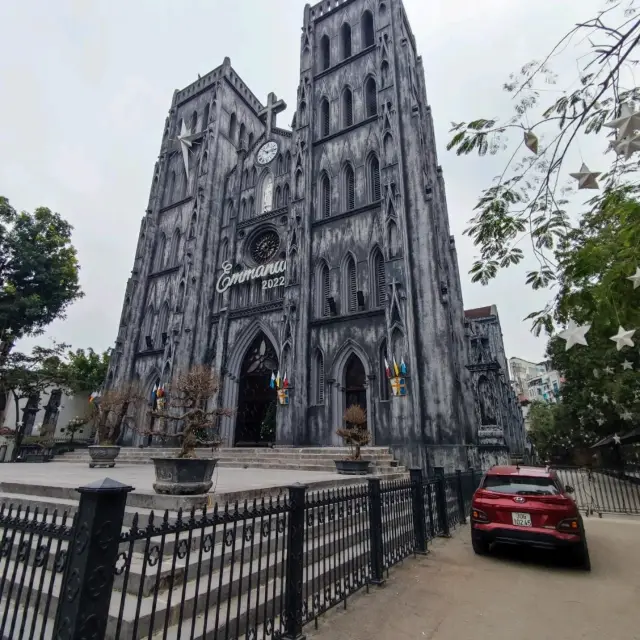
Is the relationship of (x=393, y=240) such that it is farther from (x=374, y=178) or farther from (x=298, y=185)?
(x=298, y=185)

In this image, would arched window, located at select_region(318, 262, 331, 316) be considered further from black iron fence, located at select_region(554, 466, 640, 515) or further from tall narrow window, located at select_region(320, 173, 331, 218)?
black iron fence, located at select_region(554, 466, 640, 515)

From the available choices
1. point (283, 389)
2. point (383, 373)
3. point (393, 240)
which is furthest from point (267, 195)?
point (383, 373)

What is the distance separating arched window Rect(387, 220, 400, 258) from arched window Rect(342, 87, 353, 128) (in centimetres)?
830

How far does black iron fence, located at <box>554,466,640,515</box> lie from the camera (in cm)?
1231

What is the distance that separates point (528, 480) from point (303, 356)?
39.5ft

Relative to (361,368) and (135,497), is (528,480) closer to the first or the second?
(135,497)

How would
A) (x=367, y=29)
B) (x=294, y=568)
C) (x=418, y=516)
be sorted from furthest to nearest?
(x=367, y=29)
(x=418, y=516)
(x=294, y=568)

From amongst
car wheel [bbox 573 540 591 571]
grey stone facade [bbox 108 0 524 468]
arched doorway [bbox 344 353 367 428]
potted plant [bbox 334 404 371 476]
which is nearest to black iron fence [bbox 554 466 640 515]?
grey stone facade [bbox 108 0 524 468]

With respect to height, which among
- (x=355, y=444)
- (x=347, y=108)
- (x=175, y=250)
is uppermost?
(x=347, y=108)

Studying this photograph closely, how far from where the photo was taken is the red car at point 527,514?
5738 mm

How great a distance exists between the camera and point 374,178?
19828 millimetres

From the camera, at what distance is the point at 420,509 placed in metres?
6.71

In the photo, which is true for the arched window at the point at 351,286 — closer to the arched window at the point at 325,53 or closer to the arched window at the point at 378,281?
the arched window at the point at 378,281

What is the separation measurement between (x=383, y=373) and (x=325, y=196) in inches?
413
